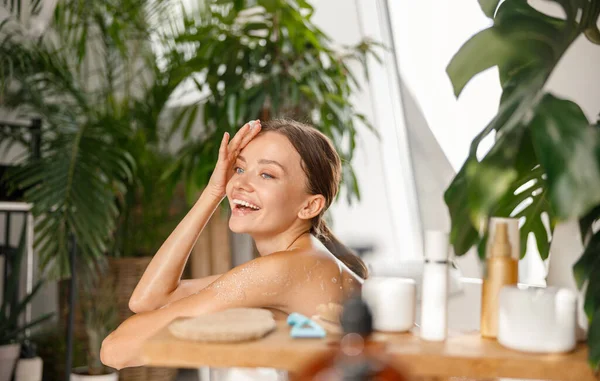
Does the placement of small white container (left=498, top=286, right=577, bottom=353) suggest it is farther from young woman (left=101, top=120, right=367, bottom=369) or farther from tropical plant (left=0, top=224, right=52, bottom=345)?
tropical plant (left=0, top=224, right=52, bottom=345)

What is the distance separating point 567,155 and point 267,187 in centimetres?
70

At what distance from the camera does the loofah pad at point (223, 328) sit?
2.56ft

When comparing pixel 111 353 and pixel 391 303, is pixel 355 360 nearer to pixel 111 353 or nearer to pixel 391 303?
pixel 391 303

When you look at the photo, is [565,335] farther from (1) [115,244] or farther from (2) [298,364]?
(1) [115,244]

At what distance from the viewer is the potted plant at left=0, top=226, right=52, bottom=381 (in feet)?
9.89

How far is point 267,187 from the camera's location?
1.34 metres

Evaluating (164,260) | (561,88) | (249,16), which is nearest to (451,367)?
(164,260)

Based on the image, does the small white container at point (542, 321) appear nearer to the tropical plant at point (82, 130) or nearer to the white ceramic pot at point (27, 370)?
the tropical plant at point (82, 130)

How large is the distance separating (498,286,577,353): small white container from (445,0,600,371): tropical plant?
41 mm

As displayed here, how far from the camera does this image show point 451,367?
80 centimetres

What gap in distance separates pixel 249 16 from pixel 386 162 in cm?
183

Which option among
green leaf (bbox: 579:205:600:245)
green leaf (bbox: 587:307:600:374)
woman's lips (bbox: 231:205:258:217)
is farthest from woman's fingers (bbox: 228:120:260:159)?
green leaf (bbox: 587:307:600:374)

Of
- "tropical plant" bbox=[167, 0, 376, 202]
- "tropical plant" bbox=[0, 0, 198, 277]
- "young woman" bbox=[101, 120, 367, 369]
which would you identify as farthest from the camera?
"tropical plant" bbox=[167, 0, 376, 202]

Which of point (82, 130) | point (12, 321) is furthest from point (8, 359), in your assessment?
point (82, 130)
